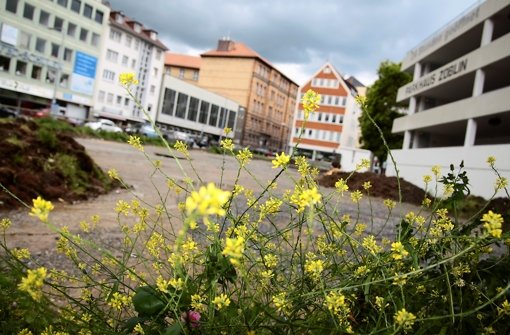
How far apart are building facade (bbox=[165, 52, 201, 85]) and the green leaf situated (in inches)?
3168

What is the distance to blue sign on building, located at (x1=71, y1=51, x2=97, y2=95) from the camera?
47622 mm

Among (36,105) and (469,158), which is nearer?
(469,158)

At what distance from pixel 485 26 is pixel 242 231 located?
2270cm

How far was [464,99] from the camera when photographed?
21.6 metres

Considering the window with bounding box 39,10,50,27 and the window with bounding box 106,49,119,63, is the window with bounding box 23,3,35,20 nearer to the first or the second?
the window with bounding box 39,10,50,27

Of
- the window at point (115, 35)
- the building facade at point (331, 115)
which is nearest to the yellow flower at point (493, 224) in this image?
the window at point (115, 35)

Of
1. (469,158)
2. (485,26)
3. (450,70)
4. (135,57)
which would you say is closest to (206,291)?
(469,158)

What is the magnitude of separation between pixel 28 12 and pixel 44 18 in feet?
6.87

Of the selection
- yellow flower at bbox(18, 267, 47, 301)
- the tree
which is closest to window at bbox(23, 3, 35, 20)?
the tree

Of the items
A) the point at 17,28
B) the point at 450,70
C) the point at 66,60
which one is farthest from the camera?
the point at 66,60

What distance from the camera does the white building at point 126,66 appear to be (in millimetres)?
50969

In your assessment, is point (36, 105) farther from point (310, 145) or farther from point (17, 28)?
point (310, 145)

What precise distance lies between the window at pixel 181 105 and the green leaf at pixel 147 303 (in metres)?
61.9

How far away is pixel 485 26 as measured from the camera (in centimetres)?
2014
